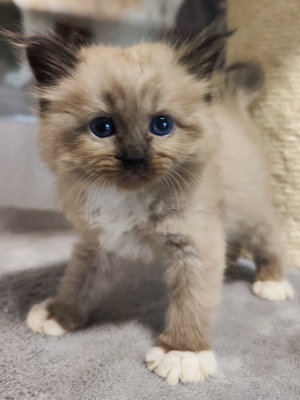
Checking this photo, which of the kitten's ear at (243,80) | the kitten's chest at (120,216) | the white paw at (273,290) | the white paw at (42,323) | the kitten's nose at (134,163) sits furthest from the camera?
the kitten's ear at (243,80)

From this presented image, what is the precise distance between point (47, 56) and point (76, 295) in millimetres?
547

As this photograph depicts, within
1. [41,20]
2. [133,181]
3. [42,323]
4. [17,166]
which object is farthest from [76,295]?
[41,20]

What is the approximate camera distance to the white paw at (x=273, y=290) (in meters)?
1.32

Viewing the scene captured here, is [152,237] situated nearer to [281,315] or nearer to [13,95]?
[281,315]

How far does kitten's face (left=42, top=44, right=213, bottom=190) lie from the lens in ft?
2.85

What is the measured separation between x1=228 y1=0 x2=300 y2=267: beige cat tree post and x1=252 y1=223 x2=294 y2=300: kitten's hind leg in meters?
0.21

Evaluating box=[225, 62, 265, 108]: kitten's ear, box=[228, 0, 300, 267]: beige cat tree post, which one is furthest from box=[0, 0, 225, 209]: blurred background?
box=[225, 62, 265, 108]: kitten's ear

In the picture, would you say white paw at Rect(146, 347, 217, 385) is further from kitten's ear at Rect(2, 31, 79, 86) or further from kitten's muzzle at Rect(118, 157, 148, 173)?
kitten's ear at Rect(2, 31, 79, 86)

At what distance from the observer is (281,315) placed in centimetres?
122

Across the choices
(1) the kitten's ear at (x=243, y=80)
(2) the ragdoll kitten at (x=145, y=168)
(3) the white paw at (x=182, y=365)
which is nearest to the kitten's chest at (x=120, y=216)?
(2) the ragdoll kitten at (x=145, y=168)

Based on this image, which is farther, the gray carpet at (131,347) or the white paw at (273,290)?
the white paw at (273,290)

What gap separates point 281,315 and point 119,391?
0.51 m

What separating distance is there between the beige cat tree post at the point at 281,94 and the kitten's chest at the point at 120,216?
696 mm

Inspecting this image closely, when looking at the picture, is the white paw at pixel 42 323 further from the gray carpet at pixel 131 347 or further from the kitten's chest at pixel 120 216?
the kitten's chest at pixel 120 216
